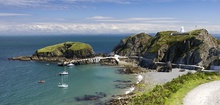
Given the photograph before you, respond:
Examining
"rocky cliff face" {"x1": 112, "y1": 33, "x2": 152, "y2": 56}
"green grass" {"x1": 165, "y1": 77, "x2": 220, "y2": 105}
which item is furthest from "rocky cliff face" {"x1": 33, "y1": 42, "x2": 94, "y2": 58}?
"green grass" {"x1": 165, "y1": 77, "x2": 220, "y2": 105}

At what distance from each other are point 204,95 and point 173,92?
15.4 ft

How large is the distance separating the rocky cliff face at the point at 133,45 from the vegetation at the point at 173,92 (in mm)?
99913

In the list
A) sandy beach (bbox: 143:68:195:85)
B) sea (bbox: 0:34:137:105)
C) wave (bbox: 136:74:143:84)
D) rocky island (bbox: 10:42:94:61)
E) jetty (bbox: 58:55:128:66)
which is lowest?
sea (bbox: 0:34:137:105)

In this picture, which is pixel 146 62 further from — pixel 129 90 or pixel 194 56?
pixel 129 90

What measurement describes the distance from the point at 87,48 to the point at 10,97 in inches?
3587

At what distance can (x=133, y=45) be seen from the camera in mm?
160625

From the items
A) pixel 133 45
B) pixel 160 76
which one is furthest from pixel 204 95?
pixel 133 45

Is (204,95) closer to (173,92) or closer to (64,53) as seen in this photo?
(173,92)

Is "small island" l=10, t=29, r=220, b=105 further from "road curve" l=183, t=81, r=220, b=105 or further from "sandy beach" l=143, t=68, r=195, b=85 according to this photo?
"road curve" l=183, t=81, r=220, b=105

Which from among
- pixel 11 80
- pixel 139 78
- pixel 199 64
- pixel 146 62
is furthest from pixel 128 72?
pixel 11 80

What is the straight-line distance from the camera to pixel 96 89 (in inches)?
3184

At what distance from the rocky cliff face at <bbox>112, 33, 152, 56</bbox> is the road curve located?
347ft

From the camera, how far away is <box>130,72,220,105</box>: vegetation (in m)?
36.9

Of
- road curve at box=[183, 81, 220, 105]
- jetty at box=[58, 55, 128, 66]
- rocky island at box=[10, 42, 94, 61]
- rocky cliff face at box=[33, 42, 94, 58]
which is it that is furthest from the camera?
rocky cliff face at box=[33, 42, 94, 58]
